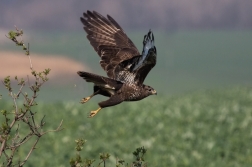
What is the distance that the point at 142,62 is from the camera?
421 cm

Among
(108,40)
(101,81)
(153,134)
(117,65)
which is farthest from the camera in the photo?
(153,134)

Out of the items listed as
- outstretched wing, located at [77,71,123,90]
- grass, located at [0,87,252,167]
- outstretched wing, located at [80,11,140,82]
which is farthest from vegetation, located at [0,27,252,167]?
outstretched wing, located at [77,71,123,90]

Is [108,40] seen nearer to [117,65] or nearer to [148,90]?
[117,65]

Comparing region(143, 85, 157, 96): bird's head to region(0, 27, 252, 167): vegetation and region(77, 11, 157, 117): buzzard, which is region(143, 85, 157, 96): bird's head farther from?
region(0, 27, 252, 167): vegetation

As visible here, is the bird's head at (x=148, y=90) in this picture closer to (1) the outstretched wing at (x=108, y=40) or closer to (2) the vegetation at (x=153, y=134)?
(1) the outstretched wing at (x=108, y=40)

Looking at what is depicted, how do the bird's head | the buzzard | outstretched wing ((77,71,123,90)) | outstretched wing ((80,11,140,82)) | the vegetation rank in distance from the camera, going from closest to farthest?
outstretched wing ((77,71,123,90)) → the buzzard → the bird's head → outstretched wing ((80,11,140,82)) → the vegetation

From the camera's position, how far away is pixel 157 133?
18578 mm

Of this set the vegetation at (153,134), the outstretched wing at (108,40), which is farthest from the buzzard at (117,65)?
the vegetation at (153,134)

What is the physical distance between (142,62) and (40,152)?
1199cm

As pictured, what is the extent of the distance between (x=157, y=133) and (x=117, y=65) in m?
14.0

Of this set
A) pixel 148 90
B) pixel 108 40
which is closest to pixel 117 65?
pixel 148 90

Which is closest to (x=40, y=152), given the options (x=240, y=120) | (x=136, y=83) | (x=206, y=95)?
(x=240, y=120)

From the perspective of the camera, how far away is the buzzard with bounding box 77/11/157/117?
4.09 meters

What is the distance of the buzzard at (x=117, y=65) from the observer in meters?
4.09
